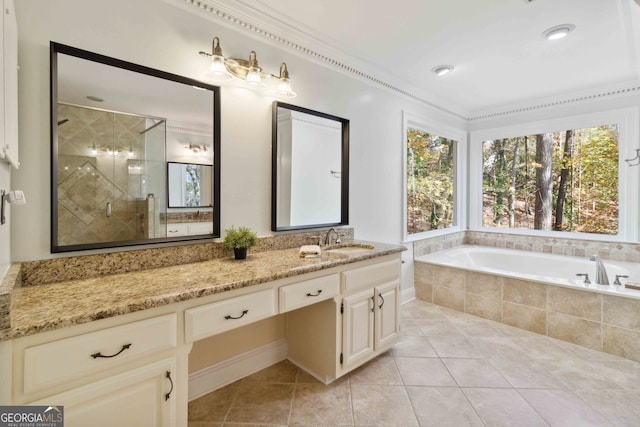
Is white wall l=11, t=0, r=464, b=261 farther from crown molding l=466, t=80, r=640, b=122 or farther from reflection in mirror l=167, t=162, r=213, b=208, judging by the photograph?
crown molding l=466, t=80, r=640, b=122

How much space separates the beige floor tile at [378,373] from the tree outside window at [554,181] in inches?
122

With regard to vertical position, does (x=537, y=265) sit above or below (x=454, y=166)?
below

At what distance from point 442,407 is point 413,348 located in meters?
0.68

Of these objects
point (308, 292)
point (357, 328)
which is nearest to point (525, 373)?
→ point (357, 328)

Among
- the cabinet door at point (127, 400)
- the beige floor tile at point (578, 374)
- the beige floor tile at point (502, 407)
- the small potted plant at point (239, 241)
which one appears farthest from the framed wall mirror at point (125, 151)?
the beige floor tile at point (578, 374)

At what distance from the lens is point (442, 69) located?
2.86 metres

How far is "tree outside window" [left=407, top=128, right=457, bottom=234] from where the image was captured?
11.9 feet

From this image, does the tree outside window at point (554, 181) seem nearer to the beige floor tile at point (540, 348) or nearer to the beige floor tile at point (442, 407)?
the beige floor tile at point (540, 348)

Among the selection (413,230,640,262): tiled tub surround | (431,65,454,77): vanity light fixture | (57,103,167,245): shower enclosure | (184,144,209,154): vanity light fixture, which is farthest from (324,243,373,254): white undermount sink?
(431,65,454,77): vanity light fixture

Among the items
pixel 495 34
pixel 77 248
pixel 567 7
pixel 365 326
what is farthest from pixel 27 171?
pixel 567 7

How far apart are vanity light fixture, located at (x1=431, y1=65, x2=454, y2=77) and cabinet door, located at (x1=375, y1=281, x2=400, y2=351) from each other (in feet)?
6.85

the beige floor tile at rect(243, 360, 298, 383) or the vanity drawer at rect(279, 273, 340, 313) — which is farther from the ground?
the vanity drawer at rect(279, 273, 340, 313)

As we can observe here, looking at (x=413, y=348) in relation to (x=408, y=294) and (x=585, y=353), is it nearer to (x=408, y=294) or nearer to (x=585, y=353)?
(x=408, y=294)

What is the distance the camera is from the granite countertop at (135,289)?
0.94 m
